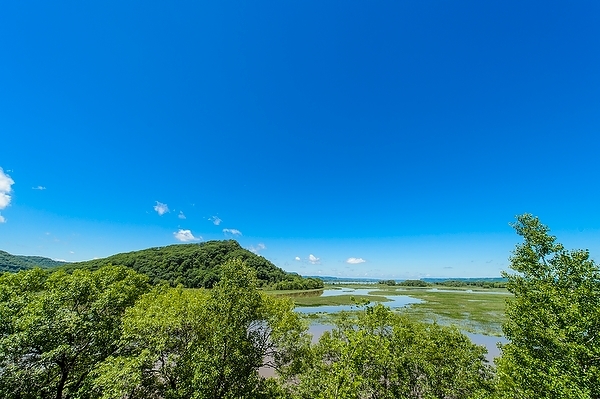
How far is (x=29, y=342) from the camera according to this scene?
13.8 meters

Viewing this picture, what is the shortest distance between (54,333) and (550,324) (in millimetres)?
26970

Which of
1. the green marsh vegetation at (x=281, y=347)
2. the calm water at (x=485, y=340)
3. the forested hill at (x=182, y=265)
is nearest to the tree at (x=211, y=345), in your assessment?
the green marsh vegetation at (x=281, y=347)

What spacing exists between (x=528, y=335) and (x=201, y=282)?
117 meters

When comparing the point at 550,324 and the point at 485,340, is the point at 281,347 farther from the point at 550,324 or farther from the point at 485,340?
the point at 485,340

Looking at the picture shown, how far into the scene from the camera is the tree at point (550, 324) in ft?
37.2

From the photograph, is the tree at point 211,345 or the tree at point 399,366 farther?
the tree at point 211,345

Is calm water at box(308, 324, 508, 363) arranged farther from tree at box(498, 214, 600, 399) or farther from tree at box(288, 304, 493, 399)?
tree at box(498, 214, 600, 399)

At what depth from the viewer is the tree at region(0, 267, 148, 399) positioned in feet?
45.2

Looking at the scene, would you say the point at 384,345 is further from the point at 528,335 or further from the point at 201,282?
the point at 201,282

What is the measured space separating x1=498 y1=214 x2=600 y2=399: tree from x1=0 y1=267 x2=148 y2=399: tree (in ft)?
76.5

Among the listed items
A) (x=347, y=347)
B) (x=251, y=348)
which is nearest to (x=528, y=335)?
(x=347, y=347)

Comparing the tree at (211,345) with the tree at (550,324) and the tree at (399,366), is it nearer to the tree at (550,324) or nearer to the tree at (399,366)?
the tree at (399,366)

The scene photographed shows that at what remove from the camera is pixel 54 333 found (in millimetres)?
14555

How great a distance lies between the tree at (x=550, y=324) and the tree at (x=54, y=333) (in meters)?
23.3
